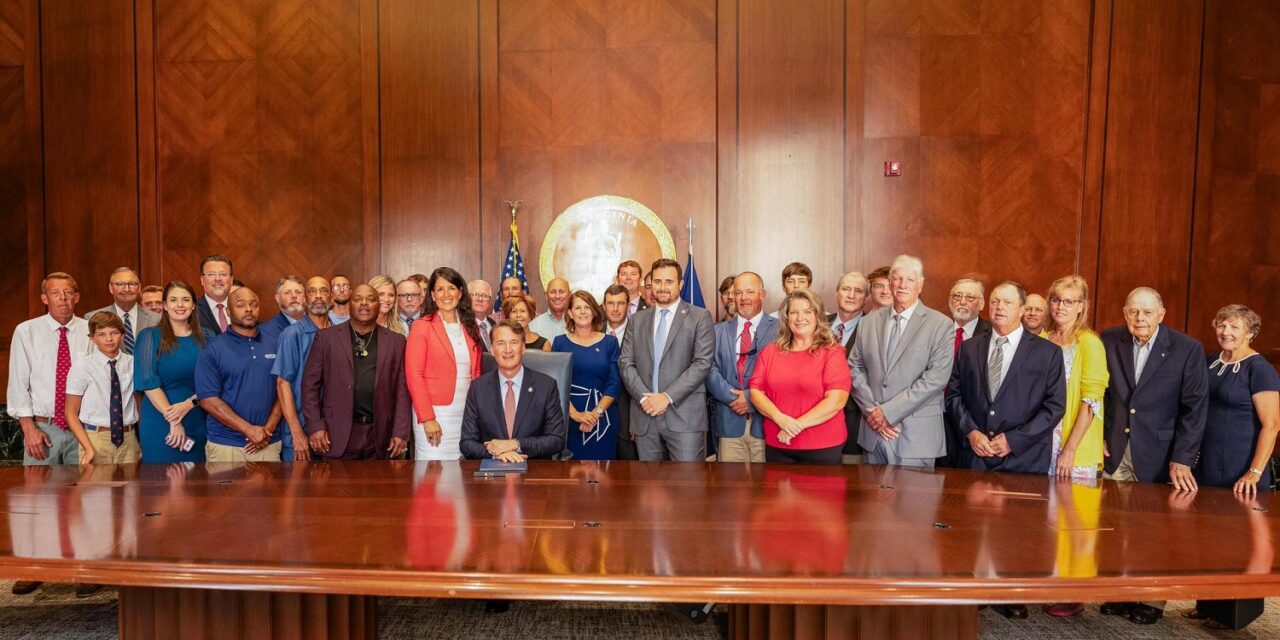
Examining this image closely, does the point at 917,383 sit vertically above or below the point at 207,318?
below

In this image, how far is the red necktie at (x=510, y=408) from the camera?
343 cm

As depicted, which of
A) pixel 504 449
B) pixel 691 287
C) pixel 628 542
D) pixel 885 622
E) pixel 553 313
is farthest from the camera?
pixel 691 287

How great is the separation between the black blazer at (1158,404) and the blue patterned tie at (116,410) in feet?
15.7

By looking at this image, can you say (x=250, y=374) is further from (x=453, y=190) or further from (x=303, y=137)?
(x=303, y=137)

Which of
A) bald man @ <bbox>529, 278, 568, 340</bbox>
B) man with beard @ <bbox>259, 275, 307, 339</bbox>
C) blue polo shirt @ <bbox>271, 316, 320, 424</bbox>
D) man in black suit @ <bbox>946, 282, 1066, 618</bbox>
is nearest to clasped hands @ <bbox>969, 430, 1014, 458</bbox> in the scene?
man in black suit @ <bbox>946, 282, 1066, 618</bbox>

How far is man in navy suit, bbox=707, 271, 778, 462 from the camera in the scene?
4156 millimetres

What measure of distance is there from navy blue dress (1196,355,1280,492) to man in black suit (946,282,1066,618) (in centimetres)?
68

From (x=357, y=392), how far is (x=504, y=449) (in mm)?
961

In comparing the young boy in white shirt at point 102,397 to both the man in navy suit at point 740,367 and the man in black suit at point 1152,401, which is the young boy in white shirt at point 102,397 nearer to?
the man in navy suit at point 740,367

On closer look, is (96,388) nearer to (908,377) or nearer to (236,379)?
(236,379)

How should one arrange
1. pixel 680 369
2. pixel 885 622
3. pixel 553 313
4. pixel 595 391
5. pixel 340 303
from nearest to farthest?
pixel 885 622, pixel 680 369, pixel 595 391, pixel 553 313, pixel 340 303

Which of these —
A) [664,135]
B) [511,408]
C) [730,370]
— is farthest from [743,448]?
[664,135]

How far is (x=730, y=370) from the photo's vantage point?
423 centimetres

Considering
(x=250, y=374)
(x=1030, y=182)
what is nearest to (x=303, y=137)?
(x=250, y=374)
